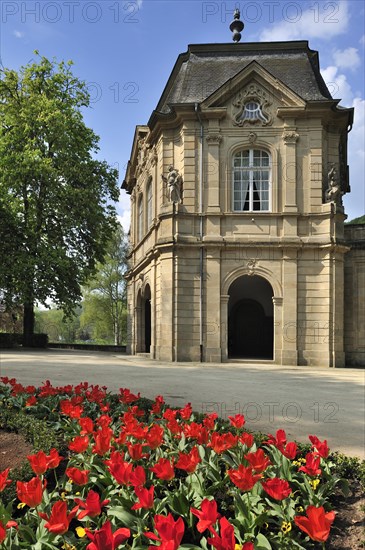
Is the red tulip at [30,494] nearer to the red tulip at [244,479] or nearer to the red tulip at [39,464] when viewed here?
the red tulip at [39,464]

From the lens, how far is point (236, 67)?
20500 mm

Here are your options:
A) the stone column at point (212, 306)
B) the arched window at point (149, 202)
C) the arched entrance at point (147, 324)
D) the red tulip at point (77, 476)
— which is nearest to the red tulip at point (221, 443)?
the red tulip at point (77, 476)

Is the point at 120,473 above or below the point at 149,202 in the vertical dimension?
below

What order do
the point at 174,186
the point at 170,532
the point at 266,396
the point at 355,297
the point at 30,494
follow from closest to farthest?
the point at 170,532 < the point at 30,494 < the point at 266,396 < the point at 174,186 < the point at 355,297

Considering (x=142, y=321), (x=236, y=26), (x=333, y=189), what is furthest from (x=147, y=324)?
(x=236, y=26)

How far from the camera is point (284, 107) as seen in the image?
18.4 metres

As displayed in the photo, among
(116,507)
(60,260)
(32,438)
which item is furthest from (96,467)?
(60,260)

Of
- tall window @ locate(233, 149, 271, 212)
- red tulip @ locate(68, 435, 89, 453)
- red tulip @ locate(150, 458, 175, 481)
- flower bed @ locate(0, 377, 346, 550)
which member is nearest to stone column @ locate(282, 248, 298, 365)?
tall window @ locate(233, 149, 271, 212)

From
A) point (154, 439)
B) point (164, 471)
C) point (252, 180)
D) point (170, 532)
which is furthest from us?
point (252, 180)

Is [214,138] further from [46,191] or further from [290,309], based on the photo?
[46,191]

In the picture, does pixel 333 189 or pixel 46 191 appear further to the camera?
pixel 46 191

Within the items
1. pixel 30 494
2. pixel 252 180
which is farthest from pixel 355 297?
pixel 30 494

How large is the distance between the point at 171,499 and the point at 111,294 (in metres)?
44.7

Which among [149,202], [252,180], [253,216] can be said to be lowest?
[253,216]
